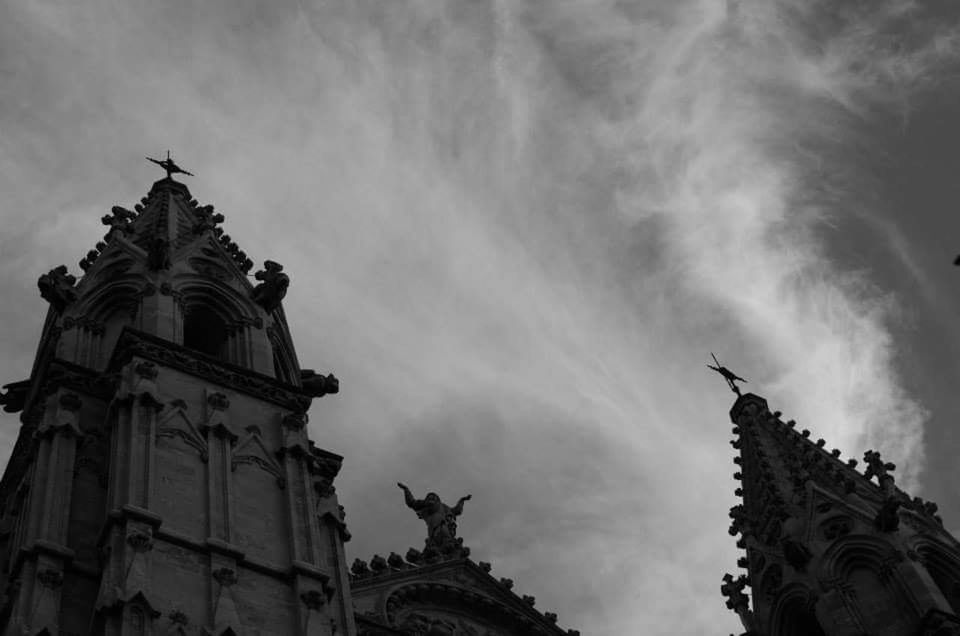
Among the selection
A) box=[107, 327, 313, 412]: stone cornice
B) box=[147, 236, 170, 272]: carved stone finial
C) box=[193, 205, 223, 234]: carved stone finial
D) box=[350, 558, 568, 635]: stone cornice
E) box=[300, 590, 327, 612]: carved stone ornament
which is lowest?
box=[300, 590, 327, 612]: carved stone ornament

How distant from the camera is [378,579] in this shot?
28.1 meters

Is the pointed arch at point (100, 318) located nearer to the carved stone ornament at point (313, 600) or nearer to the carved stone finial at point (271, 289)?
the carved stone finial at point (271, 289)

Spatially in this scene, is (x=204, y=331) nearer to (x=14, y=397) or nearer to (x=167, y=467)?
(x=14, y=397)

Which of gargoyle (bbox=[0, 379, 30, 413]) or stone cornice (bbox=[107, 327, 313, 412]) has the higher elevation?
gargoyle (bbox=[0, 379, 30, 413])

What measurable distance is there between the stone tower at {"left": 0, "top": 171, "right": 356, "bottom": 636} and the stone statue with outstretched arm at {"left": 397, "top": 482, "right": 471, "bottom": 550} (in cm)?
245

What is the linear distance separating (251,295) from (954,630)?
14765mm

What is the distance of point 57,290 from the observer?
31172mm

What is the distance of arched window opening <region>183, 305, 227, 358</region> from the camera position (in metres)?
31.9

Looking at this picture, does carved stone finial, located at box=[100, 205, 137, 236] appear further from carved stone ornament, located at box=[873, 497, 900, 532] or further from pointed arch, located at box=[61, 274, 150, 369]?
carved stone ornament, located at box=[873, 497, 900, 532]

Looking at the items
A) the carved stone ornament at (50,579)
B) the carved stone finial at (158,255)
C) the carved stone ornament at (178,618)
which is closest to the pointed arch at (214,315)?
the carved stone finial at (158,255)

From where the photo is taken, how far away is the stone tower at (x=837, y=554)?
31.8m

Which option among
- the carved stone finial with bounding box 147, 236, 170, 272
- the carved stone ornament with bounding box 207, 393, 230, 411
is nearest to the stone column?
the carved stone ornament with bounding box 207, 393, 230, 411

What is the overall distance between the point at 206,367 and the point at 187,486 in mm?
3774

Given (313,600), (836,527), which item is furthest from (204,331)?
(836,527)
